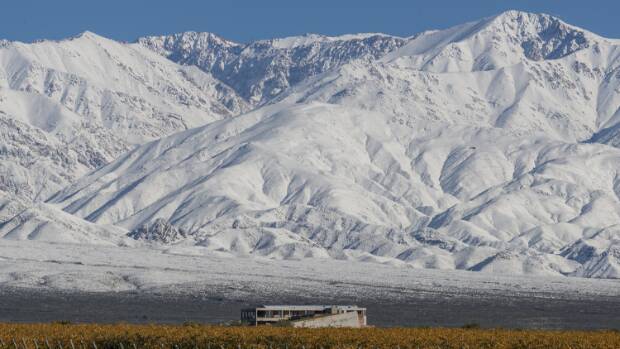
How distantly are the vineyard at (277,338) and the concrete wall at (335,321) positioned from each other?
21723 millimetres

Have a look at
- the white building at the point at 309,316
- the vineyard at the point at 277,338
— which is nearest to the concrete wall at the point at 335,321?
the white building at the point at 309,316

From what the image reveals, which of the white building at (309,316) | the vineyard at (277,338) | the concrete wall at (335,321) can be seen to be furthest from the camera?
the white building at (309,316)

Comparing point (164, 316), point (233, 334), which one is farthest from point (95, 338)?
point (164, 316)

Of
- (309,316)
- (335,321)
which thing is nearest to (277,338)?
(335,321)

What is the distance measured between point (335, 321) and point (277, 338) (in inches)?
1371

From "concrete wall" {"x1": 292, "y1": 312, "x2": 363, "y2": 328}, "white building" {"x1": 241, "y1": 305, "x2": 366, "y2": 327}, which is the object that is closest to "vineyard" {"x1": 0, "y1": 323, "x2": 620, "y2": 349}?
"concrete wall" {"x1": 292, "y1": 312, "x2": 363, "y2": 328}

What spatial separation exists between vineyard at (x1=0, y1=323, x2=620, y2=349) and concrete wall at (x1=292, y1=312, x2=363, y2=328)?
21723 millimetres

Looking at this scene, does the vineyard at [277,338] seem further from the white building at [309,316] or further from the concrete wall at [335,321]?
the white building at [309,316]

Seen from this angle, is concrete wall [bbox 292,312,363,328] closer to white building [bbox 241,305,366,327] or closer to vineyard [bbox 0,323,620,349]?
white building [bbox 241,305,366,327]

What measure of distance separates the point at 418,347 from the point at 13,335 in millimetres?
26581

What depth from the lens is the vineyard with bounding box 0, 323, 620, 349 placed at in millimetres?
76188

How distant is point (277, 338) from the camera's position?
81125mm

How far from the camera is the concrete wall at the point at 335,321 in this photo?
110 metres

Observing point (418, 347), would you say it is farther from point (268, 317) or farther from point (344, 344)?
point (268, 317)
